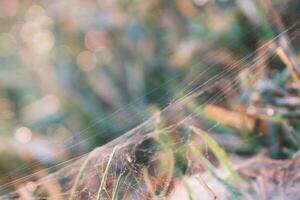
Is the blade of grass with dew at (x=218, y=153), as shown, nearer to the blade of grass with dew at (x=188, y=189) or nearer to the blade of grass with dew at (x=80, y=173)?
the blade of grass with dew at (x=188, y=189)

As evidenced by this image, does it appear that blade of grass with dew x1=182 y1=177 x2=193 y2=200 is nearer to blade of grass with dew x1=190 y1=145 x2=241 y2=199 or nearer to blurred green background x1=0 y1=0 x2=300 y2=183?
blade of grass with dew x1=190 y1=145 x2=241 y2=199

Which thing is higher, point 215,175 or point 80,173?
point 80,173

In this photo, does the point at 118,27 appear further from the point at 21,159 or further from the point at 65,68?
the point at 21,159

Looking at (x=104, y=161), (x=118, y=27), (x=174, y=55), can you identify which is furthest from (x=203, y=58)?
(x=104, y=161)

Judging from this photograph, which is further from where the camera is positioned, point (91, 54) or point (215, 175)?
point (91, 54)

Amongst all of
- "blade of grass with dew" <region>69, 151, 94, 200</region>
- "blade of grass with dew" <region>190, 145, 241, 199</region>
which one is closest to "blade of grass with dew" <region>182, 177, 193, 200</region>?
"blade of grass with dew" <region>190, 145, 241, 199</region>

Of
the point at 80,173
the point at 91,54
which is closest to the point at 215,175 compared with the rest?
the point at 80,173

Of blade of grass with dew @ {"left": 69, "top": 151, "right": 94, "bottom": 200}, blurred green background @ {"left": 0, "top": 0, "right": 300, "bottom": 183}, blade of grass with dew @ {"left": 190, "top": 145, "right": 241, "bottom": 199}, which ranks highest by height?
blurred green background @ {"left": 0, "top": 0, "right": 300, "bottom": 183}

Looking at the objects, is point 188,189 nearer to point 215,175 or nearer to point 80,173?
point 215,175

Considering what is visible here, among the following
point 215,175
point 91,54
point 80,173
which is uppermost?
point 91,54
